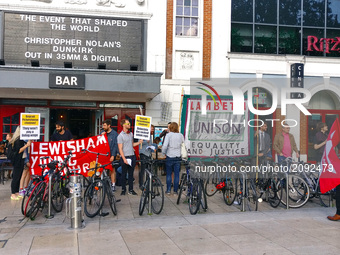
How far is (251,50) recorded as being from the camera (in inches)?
600

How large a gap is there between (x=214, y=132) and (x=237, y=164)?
89 cm

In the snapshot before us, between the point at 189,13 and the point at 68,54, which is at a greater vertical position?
the point at 189,13

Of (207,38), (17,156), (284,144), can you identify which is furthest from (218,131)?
(207,38)

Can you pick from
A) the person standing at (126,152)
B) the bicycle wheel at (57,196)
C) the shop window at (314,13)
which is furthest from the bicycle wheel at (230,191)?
the shop window at (314,13)

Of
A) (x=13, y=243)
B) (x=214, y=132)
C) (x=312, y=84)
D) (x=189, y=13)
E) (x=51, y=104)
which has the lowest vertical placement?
(x=13, y=243)

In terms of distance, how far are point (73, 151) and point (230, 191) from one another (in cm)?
395

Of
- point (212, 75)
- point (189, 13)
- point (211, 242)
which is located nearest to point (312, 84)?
point (212, 75)

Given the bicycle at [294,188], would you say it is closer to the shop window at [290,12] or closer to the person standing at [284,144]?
the person standing at [284,144]

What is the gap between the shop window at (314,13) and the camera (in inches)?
614

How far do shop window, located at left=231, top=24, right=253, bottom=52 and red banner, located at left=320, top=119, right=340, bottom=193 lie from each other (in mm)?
9161

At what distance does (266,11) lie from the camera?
50.5 ft

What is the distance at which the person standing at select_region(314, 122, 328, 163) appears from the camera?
316 inches

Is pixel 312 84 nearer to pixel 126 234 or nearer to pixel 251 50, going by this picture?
pixel 251 50

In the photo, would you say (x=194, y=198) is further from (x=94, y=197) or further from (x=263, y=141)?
(x=263, y=141)
